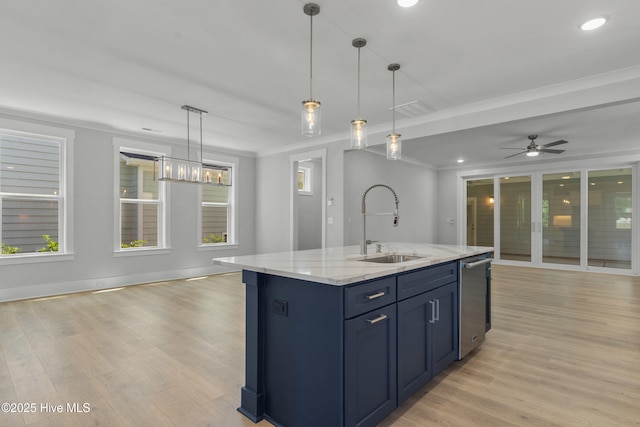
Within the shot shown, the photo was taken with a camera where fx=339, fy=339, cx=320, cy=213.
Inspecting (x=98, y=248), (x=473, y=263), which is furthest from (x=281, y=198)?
(x=473, y=263)

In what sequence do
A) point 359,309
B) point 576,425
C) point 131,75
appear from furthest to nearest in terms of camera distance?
point 131,75
point 576,425
point 359,309

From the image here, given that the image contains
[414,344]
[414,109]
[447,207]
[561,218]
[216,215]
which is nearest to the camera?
[414,344]

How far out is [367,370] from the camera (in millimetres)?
1786

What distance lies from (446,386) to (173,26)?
335 centimetres

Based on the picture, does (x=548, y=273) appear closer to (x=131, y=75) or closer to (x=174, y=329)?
(x=174, y=329)

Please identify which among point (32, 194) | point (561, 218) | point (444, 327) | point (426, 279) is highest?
point (32, 194)

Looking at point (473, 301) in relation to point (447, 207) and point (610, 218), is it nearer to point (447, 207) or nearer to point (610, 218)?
point (610, 218)

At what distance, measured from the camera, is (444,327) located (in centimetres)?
251

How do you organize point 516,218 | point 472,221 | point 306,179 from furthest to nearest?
point 472,221
point 306,179
point 516,218

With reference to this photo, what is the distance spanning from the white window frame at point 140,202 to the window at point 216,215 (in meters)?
0.76

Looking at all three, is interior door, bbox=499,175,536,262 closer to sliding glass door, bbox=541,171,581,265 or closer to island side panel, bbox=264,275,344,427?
sliding glass door, bbox=541,171,581,265

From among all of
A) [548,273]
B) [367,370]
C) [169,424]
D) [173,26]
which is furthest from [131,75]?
[548,273]

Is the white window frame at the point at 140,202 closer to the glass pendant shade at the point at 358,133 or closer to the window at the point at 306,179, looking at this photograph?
the window at the point at 306,179

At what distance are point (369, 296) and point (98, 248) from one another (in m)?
5.22
